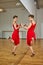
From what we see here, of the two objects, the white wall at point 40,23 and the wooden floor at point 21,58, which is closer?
the wooden floor at point 21,58

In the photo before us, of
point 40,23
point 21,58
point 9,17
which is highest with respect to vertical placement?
point 9,17

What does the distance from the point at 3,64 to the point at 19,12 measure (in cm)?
1221

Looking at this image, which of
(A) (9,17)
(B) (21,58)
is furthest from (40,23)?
(B) (21,58)

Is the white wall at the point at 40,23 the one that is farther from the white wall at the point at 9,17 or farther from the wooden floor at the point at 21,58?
the wooden floor at the point at 21,58

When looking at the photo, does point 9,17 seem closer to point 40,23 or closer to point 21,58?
point 40,23

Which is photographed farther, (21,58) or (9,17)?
(9,17)

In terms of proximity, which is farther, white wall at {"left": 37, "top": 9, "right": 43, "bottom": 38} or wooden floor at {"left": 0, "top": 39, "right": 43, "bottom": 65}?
white wall at {"left": 37, "top": 9, "right": 43, "bottom": 38}

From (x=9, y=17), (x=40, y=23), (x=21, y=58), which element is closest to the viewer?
(x=21, y=58)

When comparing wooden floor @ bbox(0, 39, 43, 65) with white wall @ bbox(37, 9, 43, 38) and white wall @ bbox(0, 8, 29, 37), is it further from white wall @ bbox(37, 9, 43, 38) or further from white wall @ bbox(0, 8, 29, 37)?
white wall @ bbox(37, 9, 43, 38)

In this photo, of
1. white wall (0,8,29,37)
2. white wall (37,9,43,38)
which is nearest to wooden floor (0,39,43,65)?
white wall (0,8,29,37)

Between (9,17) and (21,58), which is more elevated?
(9,17)

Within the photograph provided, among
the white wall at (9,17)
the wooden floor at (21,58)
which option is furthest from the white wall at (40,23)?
the wooden floor at (21,58)

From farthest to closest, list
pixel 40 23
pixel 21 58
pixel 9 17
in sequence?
pixel 40 23
pixel 9 17
pixel 21 58

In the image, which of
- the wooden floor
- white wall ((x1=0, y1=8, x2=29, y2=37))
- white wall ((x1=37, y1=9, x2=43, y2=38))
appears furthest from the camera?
white wall ((x1=37, y1=9, x2=43, y2=38))
